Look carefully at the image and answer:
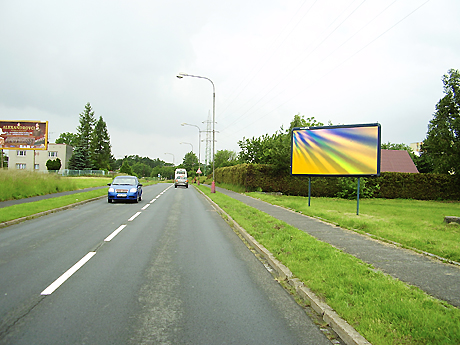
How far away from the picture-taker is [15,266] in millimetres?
5902

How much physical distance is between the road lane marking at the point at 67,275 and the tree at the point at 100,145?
293ft

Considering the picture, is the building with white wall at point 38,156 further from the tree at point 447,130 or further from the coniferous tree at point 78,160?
the tree at point 447,130

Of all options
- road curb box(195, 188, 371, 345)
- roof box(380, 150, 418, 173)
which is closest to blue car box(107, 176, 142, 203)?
road curb box(195, 188, 371, 345)

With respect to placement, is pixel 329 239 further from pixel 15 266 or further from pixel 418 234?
pixel 15 266

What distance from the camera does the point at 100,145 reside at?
94.2 meters

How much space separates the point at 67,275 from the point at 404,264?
578 centimetres

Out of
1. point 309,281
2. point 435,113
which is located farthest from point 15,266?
point 435,113

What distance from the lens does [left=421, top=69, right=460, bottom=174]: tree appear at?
31688mm

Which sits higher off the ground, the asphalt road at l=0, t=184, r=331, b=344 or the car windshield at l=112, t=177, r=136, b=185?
the car windshield at l=112, t=177, r=136, b=185

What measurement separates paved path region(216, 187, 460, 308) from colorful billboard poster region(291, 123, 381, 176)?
7.86m

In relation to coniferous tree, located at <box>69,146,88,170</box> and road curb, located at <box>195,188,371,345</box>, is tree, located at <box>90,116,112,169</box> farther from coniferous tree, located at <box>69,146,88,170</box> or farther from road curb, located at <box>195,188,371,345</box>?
road curb, located at <box>195,188,371,345</box>

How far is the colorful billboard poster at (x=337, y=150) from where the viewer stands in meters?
16.6

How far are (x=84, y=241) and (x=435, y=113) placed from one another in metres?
35.2

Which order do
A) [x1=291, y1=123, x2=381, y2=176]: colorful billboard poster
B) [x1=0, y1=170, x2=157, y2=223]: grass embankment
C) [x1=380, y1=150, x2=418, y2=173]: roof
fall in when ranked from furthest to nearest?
[x1=380, y1=150, x2=418, y2=173]: roof < [x1=0, y1=170, x2=157, y2=223]: grass embankment < [x1=291, y1=123, x2=381, y2=176]: colorful billboard poster
